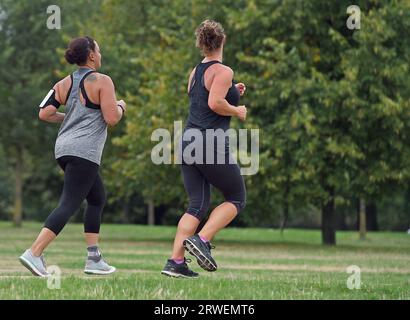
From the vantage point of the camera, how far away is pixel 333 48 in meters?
29.1

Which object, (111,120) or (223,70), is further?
(111,120)

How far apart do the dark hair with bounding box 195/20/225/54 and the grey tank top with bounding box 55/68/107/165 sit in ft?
3.96

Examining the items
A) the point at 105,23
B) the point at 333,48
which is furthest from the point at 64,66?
the point at 333,48

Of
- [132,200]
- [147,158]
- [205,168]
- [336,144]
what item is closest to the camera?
[205,168]

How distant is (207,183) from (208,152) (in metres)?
0.40

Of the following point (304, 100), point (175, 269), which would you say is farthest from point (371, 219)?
point (175, 269)

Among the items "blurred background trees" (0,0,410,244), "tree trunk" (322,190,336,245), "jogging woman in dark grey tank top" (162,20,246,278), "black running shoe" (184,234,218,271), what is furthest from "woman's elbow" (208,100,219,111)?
"tree trunk" (322,190,336,245)

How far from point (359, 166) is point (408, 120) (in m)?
1.89

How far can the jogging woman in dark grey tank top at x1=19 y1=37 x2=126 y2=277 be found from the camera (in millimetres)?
10062

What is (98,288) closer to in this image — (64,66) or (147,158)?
(147,158)

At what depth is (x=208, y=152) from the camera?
9.69 meters

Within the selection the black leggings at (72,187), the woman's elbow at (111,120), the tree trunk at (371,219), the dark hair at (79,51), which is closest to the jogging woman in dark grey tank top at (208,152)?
the woman's elbow at (111,120)

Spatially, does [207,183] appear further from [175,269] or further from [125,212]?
[125,212]

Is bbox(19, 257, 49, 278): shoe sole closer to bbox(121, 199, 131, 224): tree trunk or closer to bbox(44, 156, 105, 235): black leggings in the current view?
bbox(44, 156, 105, 235): black leggings
